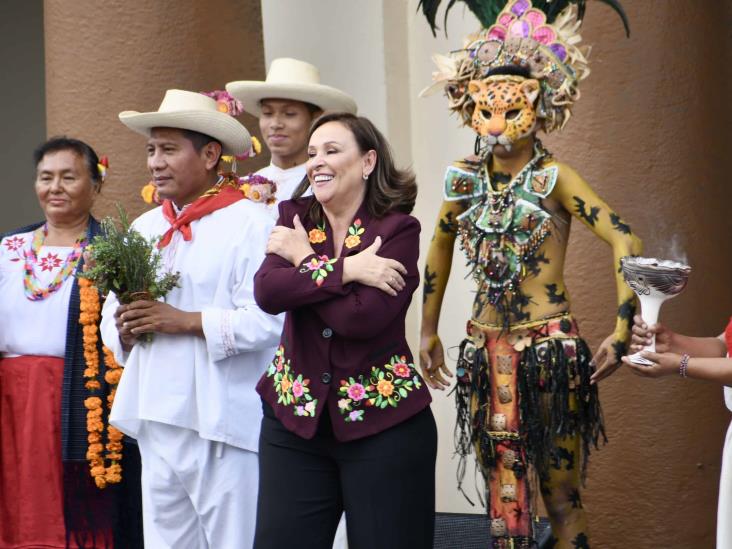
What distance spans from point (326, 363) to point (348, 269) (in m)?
0.35

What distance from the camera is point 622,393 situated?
6.48 m

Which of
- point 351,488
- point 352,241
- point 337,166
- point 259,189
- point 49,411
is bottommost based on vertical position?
point 351,488

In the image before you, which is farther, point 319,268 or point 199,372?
point 199,372

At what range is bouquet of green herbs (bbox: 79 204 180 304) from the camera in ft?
16.4

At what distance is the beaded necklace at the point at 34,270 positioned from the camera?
19.6 ft

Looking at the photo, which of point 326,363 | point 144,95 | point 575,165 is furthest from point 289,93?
point 326,363

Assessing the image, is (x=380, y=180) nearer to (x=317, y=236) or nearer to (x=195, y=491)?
(x=317, y=236)

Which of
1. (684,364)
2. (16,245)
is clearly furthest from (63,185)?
(684,364)

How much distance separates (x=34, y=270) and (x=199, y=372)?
1400mm

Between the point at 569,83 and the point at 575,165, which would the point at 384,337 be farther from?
the point at 575,165

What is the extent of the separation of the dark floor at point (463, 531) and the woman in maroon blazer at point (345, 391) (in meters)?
2.06

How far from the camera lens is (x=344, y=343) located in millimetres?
4336

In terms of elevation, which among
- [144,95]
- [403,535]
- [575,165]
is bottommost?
[403,535]

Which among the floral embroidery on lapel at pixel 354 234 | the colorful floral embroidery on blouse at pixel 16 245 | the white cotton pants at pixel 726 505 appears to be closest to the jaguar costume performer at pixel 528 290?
the white cotton pants at pixel 726 505
